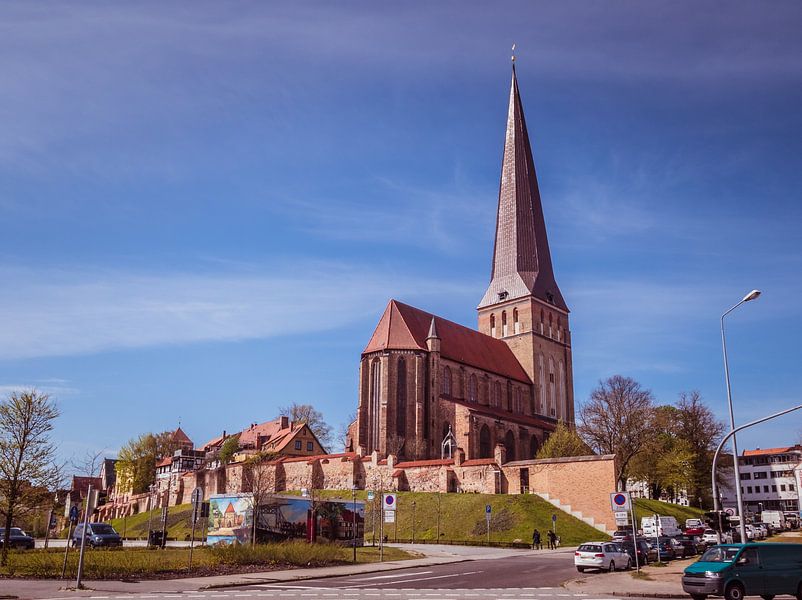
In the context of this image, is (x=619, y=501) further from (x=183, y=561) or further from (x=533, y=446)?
(x=533, y=446)

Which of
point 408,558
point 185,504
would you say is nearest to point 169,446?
point 185,504

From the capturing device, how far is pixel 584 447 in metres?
71.7

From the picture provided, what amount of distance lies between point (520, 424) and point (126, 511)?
5137 centimetres

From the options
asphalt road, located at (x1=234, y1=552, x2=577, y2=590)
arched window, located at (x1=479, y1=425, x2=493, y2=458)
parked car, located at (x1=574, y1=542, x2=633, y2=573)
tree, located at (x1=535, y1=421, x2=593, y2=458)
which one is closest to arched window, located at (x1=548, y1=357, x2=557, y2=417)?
arched window, located at (x1=479, y1=425, x2=493, y2=458)

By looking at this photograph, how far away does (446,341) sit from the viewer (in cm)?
8269

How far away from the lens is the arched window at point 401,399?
7284 cm

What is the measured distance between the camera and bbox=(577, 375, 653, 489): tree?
73.2 metres

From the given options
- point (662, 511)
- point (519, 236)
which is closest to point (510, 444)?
point (662, 511)

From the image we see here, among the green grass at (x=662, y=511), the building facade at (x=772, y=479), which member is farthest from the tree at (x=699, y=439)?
the building facade at (x=772, y=479)

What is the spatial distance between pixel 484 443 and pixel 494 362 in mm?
15458

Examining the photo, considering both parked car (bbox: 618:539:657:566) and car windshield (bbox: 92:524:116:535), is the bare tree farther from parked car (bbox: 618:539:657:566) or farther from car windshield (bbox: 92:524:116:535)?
parked car (bbox: 618:539:657:566)

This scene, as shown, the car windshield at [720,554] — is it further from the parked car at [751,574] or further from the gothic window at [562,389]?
the gothic window at [562,389]

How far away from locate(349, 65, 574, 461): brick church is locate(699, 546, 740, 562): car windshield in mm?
50001

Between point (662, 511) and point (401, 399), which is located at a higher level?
point (401, 399)
